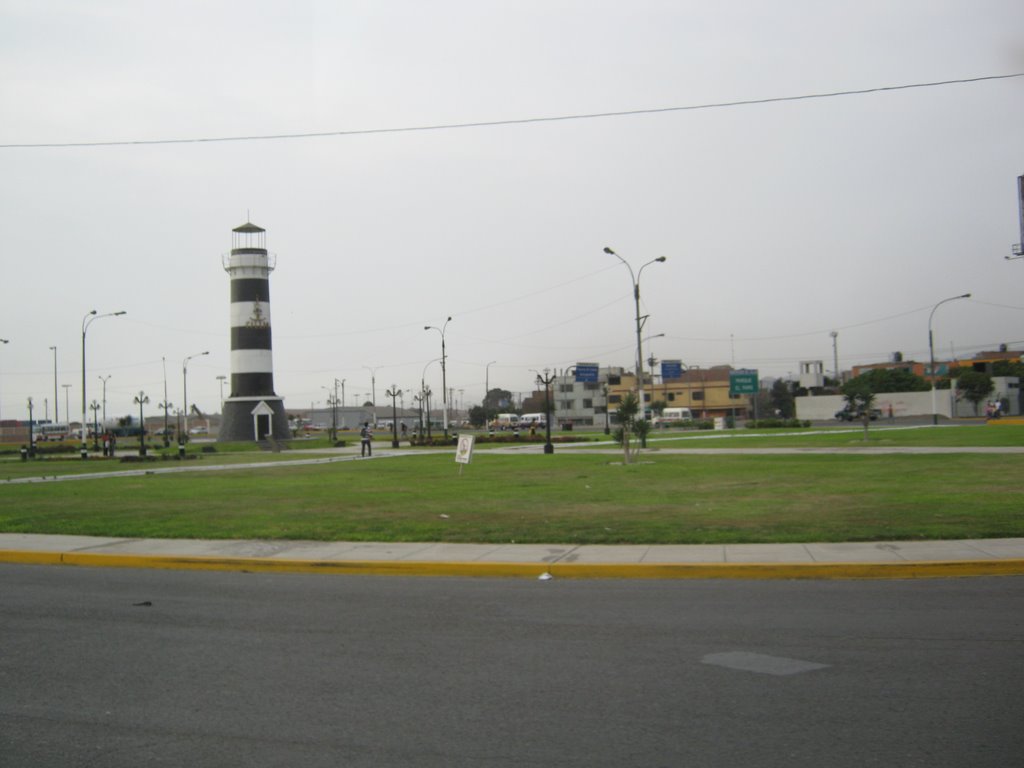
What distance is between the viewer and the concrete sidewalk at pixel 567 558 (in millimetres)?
10766

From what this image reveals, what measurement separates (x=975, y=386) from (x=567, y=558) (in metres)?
98.5

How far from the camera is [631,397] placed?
34500mm

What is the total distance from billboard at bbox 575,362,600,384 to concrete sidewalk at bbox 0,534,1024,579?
9176 cm

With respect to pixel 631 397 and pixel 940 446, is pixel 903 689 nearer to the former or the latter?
pixel 631 397

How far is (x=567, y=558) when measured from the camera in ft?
39.8

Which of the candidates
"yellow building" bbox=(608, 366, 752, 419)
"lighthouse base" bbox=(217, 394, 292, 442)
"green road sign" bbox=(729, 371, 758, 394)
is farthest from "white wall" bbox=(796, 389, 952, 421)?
"lighthouse base" bbox=(217, 394, 292, 442)

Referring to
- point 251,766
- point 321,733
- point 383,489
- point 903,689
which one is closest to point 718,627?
point 903,689

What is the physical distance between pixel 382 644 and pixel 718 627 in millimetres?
3065

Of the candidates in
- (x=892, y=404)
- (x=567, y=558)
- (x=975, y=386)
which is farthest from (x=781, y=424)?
(x=567, y=558)

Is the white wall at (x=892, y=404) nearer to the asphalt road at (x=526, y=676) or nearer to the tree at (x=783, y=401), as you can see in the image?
the tree at (x=783, y=401)

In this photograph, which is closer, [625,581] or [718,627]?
[718,627]

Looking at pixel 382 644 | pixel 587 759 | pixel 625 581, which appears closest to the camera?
pixel 587 759

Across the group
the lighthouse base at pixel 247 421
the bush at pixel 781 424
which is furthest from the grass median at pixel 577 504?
the bush at pixel 781 424

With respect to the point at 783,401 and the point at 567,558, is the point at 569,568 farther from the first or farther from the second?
the point at 783,401
